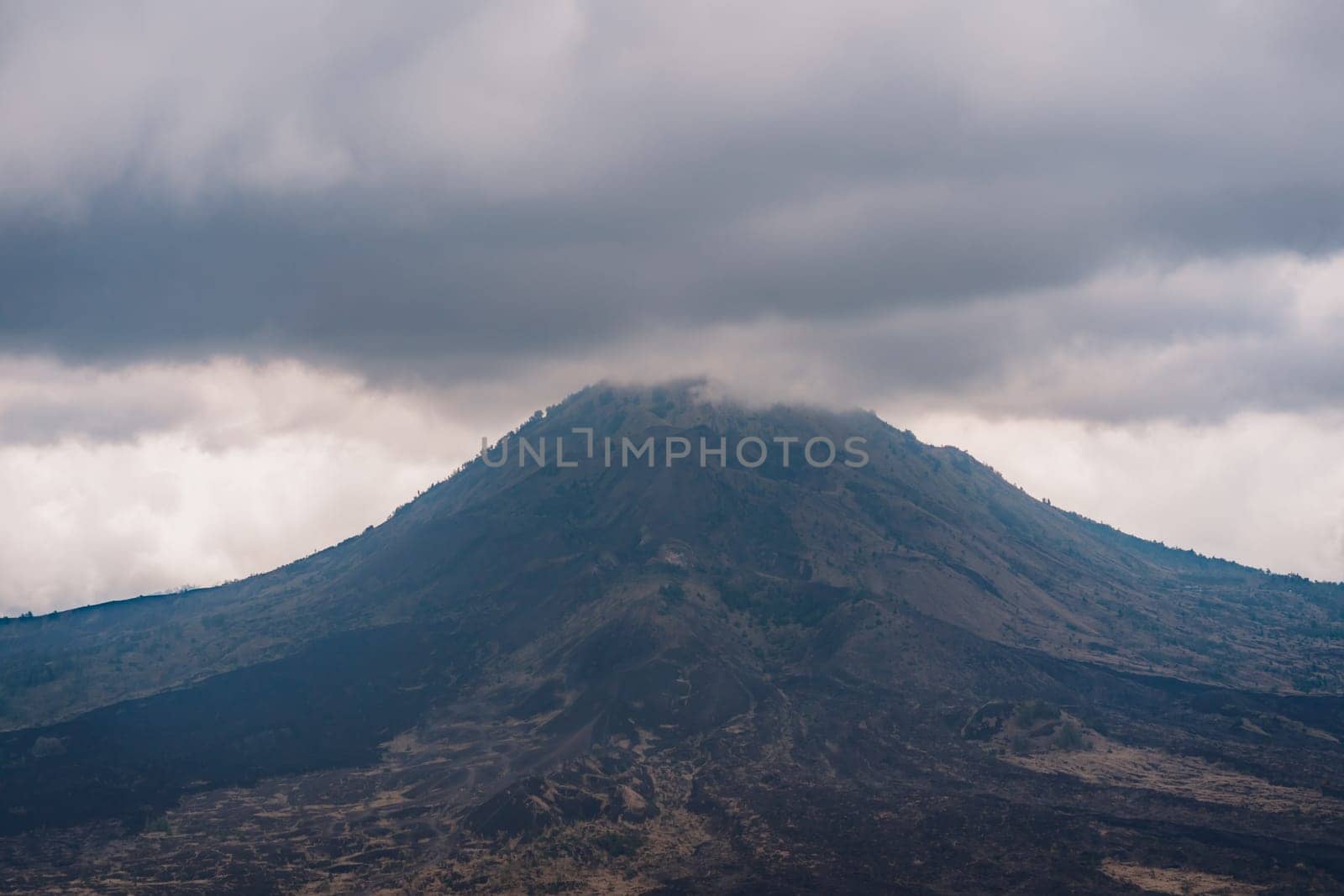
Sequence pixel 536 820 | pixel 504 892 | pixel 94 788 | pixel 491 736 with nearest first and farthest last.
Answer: pixel 504 892 → pixel 536 820 → pixel 94 788 → pixel 491 736

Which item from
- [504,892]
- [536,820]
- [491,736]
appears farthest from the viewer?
[491,736]

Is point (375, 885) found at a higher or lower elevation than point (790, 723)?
lower

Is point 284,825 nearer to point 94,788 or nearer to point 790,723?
point 94,788

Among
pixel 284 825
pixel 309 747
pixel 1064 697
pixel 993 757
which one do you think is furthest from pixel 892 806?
pixel 309 747

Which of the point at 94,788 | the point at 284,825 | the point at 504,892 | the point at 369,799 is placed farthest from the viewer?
the point at 94,788

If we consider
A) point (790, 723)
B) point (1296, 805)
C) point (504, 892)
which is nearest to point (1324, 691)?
point (1296, 805)

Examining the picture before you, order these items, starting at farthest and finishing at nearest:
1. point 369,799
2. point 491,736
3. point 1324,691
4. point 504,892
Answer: point 1324,691 → point 491,736 → point 369,799 → point 504,892

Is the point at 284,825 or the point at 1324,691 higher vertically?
the point at 1324,691

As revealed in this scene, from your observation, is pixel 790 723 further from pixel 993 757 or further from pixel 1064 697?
pixel 1064 697

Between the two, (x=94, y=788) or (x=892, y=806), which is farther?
(x=94, y=788)
